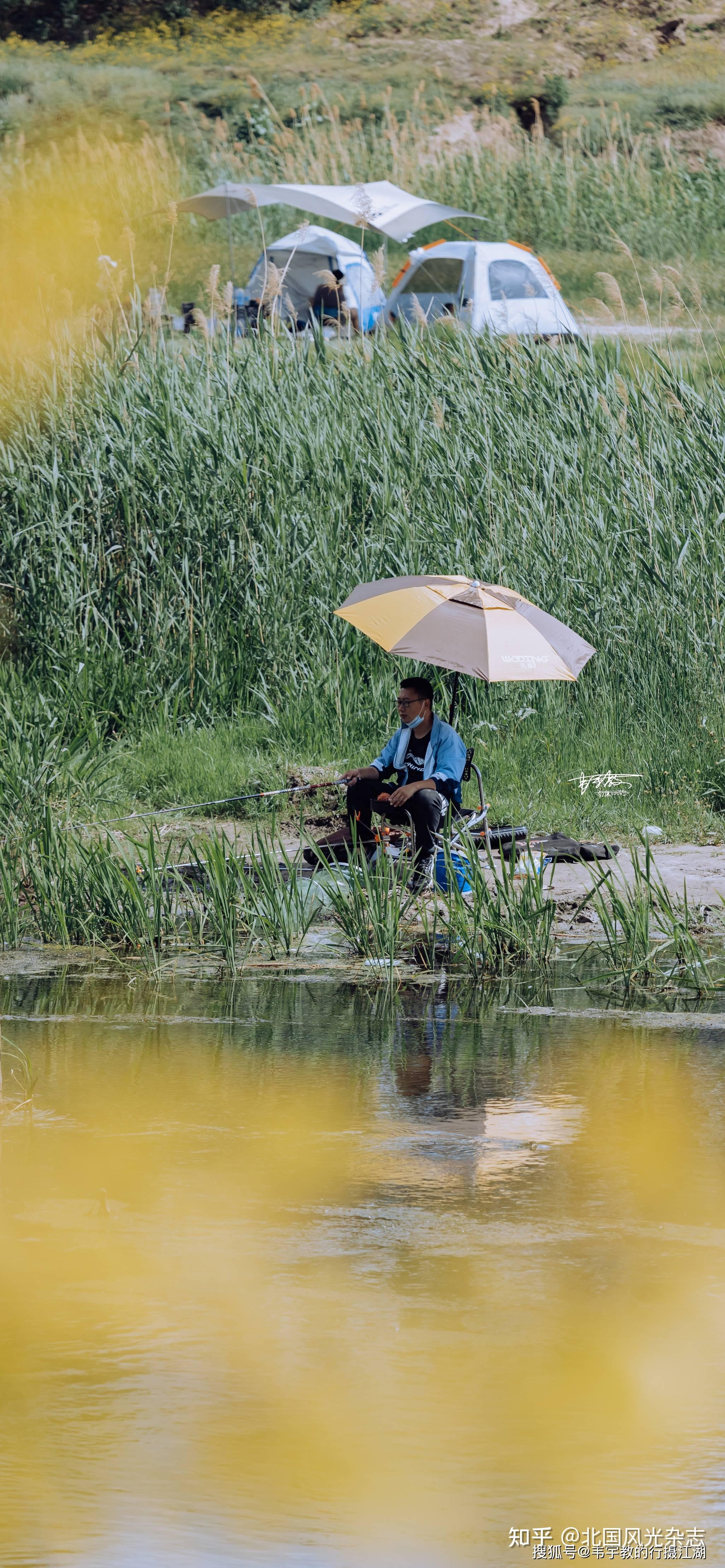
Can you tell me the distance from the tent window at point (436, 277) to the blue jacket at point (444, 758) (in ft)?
46.1

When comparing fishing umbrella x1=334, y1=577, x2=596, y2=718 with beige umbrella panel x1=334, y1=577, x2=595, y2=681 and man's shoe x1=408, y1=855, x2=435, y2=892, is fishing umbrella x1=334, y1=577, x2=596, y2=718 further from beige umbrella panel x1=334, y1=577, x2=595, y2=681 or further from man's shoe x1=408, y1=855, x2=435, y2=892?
man's shoe x1=408, y1=855, x2=435, y2=892

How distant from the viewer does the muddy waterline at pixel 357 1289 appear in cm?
394

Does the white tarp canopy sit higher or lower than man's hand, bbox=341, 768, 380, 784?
higher

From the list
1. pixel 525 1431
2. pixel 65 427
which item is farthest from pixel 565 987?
pixel 65 427

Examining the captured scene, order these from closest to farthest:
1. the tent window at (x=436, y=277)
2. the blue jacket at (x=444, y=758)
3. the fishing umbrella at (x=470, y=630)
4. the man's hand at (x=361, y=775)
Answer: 1. the fishing umbrella at (x=470, y=630)
2. the blue jacket at (x=444, y=758)
3. the man's hand at (x=361, y=775)
4. the tent window at (x=436, y=277)

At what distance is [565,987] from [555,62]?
4177 cm

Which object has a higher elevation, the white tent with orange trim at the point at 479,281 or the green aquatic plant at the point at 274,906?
the white tent with orange trim at the point at 479,281

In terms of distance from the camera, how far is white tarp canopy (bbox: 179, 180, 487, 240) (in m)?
19.7

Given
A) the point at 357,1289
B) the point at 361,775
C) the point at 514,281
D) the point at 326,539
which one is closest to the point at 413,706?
the point at 361,775

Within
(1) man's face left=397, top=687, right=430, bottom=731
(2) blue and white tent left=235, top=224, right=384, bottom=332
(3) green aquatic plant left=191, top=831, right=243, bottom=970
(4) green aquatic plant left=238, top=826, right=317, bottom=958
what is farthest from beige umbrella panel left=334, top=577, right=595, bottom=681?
(2) blue and white tent left=235, top=224, right=384, bottom=332

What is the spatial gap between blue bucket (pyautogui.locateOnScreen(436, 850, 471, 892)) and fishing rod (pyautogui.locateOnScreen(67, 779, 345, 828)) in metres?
0.64

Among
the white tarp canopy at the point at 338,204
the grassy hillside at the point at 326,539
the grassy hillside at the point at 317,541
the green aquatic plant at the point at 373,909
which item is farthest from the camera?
the white tarp canopy at the point at 338,204

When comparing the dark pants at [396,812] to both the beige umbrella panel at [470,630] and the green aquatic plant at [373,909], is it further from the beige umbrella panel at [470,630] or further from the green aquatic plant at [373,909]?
the beige umbrella panel at [470,630]

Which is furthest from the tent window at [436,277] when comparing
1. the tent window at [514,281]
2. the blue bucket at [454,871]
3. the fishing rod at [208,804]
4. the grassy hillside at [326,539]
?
the blue bucket at [454,871]
